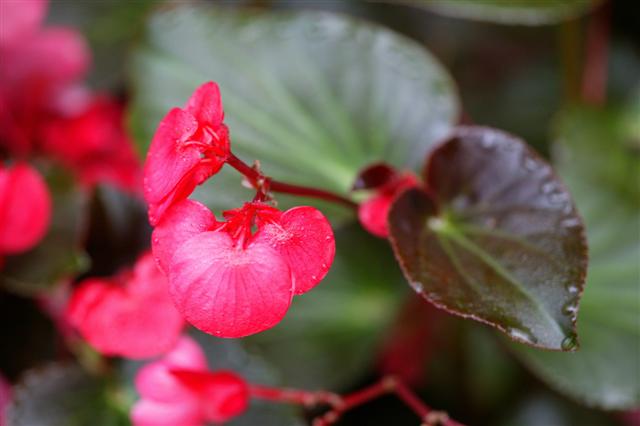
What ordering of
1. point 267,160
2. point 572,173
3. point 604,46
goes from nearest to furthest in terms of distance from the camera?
point 267,160 < point 572,173 < point 604,46

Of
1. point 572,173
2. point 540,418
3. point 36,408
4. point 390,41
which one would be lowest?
point 540,418

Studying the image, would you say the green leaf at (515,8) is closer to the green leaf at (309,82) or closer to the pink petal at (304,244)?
the green leaf at (309,82)

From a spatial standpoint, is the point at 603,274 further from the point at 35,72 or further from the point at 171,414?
the point at 35,72

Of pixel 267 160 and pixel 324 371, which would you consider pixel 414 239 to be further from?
pixel 324 371

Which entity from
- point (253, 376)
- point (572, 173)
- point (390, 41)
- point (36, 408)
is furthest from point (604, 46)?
point (36, 408)

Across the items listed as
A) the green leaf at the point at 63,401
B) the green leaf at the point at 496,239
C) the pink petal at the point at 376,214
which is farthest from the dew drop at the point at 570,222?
the green leaf at the point at 63,401

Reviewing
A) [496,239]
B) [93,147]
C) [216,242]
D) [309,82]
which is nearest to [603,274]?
[496,239]

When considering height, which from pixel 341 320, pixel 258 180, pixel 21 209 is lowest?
pixel 341 320

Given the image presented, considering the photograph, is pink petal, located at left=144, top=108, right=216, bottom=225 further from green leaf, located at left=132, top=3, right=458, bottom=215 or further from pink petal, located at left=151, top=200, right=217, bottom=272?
green leaf, located at left=132, top=3, right=458, bottom=215

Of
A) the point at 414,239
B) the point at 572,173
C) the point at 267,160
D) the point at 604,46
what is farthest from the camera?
the point at 604,46
